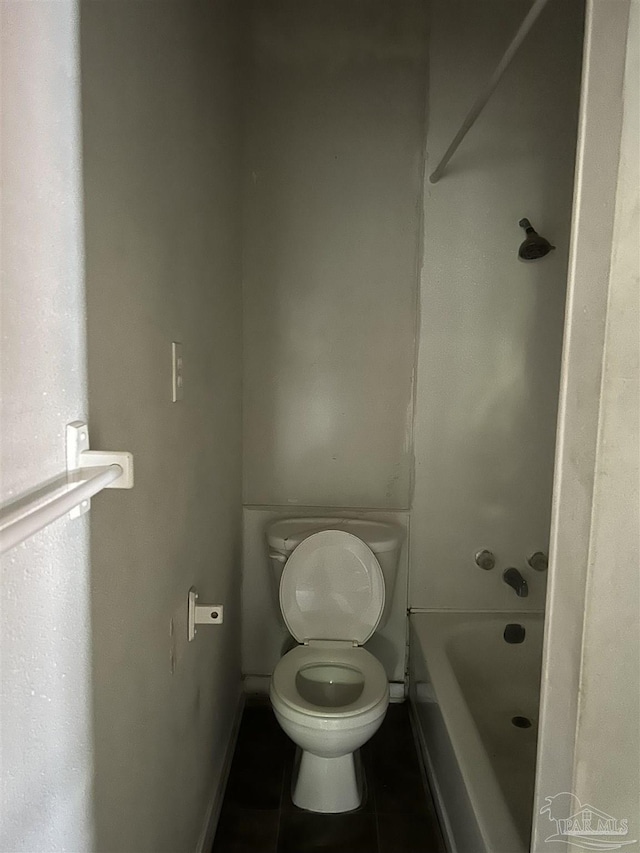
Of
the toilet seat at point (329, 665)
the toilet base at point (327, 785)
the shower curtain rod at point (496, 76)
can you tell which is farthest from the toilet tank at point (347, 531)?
the shower curtain rod at point (496, 76)

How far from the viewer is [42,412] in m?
0.72

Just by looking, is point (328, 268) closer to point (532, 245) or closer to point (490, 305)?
point (490, 305)

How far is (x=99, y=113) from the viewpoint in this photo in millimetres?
861

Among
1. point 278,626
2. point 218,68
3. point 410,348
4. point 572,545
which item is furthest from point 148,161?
point 278,626

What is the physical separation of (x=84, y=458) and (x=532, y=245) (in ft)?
5.65

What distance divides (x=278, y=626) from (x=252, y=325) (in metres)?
1.15

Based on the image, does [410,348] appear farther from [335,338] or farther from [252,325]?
[252,325]

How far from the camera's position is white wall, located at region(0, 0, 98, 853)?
64 centimetres

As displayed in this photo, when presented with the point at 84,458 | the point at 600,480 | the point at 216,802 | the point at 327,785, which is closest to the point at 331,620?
the point at 327,785

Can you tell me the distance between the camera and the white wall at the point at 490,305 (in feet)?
6.93

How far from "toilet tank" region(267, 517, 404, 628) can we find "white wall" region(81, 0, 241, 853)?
0.97 ft

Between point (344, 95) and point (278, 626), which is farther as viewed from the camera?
point (278, 626)

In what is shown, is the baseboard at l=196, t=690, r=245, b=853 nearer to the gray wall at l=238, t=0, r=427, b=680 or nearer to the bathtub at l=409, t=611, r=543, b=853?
the gray wall at l=238, t=0, r=427, b=680

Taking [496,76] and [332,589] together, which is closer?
[496,76]
